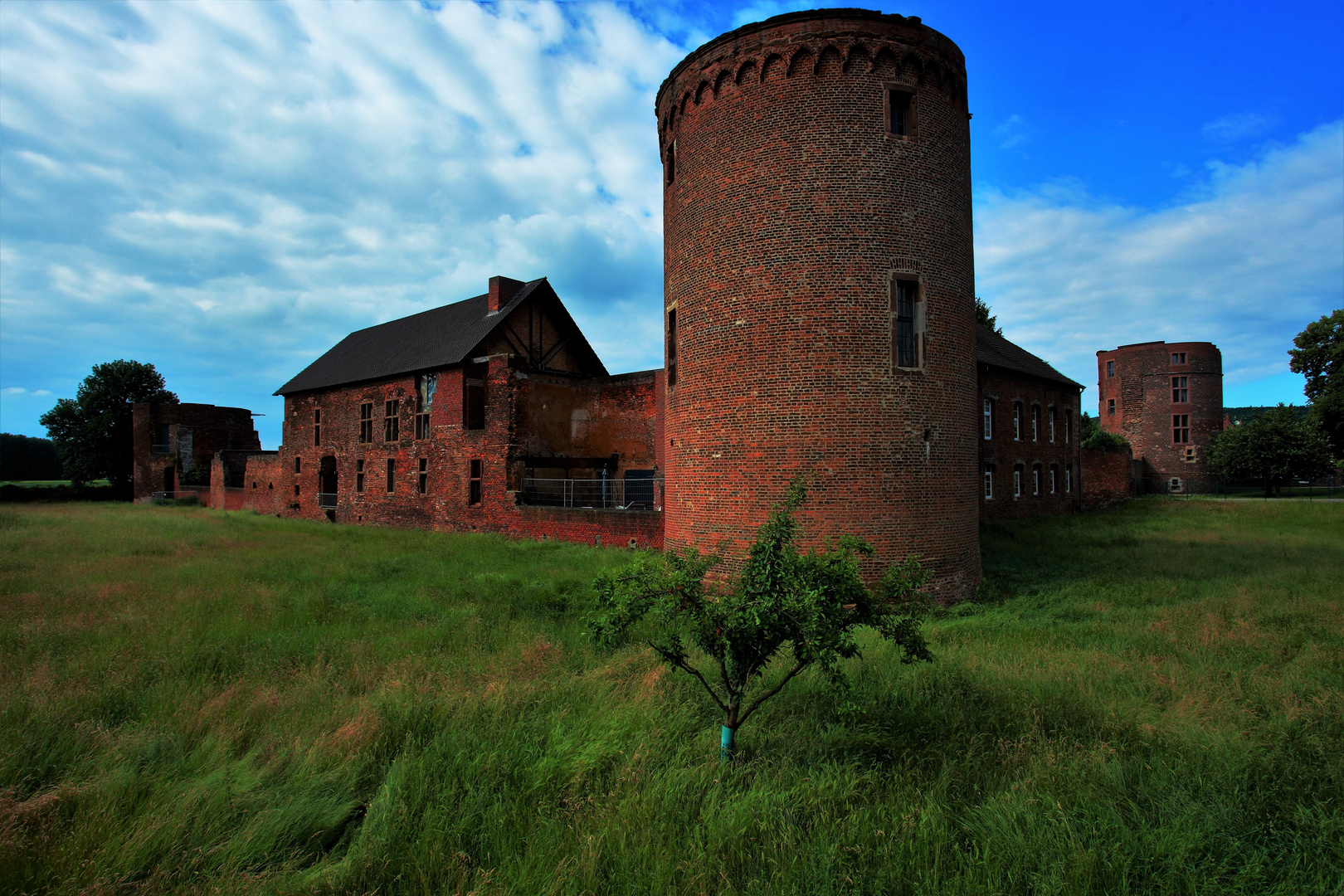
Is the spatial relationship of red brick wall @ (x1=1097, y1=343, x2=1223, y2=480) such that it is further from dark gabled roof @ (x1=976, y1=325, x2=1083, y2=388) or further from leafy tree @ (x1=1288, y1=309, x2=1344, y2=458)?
dark gabled roof @ (x1=976, y1=325, x2=1083, y2=388)

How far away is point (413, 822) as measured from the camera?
417 centimetres

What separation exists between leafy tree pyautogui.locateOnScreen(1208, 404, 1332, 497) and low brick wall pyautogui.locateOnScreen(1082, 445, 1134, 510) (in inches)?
387

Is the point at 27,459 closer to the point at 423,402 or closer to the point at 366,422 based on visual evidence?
the point at 366,422

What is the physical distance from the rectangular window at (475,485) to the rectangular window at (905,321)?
52.6ft

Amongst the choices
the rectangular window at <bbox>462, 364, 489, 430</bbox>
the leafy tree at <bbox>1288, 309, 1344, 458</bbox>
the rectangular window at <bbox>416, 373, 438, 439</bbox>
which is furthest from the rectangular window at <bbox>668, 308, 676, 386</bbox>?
the leafy tree at <bbox>1288, 309, 1344, 458</bbox>

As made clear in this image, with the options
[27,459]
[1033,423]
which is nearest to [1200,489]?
[1033,423]

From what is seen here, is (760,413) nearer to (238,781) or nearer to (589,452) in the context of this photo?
(238,781)

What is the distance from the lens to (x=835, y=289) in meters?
10.5

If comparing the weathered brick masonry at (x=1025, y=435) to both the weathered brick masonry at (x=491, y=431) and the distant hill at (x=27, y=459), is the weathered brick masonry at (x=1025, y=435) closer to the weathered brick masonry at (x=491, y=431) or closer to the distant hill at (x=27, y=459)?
the weathered brick masonry at (x=491, y=431)

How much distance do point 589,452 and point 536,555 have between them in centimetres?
830

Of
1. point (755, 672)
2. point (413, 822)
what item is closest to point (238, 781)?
point (413, 822)

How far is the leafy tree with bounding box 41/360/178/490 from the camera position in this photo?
45.6 m

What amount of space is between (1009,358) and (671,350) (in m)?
20.2

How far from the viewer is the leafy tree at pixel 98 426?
4559 centimetres
